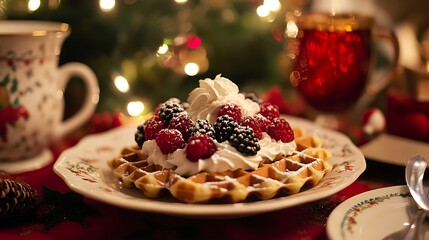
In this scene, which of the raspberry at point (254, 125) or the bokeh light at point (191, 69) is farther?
the bokeh light at point (191, 69)

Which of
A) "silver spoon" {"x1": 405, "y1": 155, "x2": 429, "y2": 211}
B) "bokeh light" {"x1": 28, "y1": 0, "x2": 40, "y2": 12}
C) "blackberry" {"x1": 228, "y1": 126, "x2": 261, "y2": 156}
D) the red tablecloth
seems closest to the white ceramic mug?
"bokeh light" {"x1": 28, "y1": 0, "x2": 40, "y2": 12}

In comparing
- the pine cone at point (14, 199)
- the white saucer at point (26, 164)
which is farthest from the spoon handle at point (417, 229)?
the white saucer at point (26, 164)

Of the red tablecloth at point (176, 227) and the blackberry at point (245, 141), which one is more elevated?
the blackberry at point (245, 141)

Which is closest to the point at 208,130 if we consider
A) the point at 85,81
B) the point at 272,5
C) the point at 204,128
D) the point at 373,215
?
the point at 204,128

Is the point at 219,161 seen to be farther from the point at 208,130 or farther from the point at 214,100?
the point at 214,100

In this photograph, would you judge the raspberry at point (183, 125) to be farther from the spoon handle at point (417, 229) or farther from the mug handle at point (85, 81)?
the mug handle at point (85, 81)

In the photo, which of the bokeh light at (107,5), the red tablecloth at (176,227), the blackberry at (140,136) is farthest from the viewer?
the bokeh light at (107,5)

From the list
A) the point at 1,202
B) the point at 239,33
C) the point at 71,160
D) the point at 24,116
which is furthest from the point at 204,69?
the point at 1,202

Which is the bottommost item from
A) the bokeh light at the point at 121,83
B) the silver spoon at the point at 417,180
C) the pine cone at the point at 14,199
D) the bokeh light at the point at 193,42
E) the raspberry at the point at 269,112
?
the bokeh light at the point at 121,83
